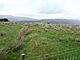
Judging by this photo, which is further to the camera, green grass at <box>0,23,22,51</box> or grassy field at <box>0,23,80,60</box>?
green grass at <box>0,23,22,51</box>

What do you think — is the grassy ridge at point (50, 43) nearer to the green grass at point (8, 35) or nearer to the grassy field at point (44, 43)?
the grassy field at point (44, 43)

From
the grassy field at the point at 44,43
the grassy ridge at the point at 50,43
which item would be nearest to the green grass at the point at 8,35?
the grassy field at the point at 44,43

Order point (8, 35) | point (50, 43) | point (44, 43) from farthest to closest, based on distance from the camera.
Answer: point (8, 35) → point (44, 43) → point (50, 43)

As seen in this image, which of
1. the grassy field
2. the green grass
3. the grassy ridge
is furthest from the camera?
the green grass

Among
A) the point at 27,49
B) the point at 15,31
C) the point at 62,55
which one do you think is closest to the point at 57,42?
the point at 27,49

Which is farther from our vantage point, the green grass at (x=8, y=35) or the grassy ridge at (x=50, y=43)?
the green grass at (x=8, y=35)

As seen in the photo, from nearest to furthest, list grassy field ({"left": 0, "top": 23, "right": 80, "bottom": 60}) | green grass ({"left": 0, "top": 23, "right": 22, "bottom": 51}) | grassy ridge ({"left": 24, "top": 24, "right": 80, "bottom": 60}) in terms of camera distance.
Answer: grassy field ({"left": 0, "top": 23, "right": 80, "bottom": 60}) → grassy ridge ({"left": 24, "top": 24, "right": 80, "bottom": 60}) → green grass ({"left": 0, "top": 23, "right": 22, "bottom": 51})

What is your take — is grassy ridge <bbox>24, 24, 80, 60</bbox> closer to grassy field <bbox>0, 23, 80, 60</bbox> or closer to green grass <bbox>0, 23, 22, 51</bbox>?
grassy field <bbox>0, 23, 80, 60</bbox>

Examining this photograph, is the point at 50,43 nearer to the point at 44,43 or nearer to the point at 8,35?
the point at 44,43

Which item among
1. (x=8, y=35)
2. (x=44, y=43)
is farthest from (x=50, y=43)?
(x=8, y=35)

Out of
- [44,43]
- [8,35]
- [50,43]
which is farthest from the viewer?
[8,35]

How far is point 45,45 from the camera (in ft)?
71.9

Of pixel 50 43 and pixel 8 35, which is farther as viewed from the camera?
pixel 8 35

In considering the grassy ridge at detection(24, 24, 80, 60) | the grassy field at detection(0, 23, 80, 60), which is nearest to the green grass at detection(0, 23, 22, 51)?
the grassy field at detection(0, 23, 80, 60)
